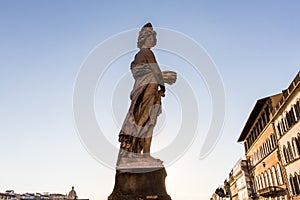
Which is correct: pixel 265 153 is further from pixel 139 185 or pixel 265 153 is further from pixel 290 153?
pixel 139 185

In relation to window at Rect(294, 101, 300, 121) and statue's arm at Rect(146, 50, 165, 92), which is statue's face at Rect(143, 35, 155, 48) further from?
window at Rect(294, 101, 300, 121)

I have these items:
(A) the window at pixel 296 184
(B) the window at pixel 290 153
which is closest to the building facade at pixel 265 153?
(A) the window at pixel 296 184

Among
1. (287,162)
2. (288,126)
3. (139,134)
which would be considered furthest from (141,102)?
(287,162)

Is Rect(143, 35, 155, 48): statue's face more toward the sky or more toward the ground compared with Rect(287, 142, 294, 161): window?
more toward the ground

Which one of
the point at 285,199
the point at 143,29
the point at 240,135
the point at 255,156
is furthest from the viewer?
the point at 240,135

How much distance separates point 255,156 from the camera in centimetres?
4266

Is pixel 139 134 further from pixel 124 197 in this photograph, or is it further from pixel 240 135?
pixel 240 135

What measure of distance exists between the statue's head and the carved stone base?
2462mm

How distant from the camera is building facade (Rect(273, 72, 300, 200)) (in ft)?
80.7

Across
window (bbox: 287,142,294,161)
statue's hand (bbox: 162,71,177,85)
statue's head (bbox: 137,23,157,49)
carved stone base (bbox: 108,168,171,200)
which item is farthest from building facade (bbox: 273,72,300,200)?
carved stone base (bbox: 108,168,171,200)

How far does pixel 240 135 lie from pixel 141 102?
1829 inches

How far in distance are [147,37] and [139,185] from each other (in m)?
2.82

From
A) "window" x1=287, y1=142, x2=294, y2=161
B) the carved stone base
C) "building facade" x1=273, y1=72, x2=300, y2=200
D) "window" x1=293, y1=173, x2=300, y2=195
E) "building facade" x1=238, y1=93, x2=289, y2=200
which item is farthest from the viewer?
"building facade" x1=238, y1=93, x2=289, y2=200

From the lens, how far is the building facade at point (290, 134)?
80.7 feet
